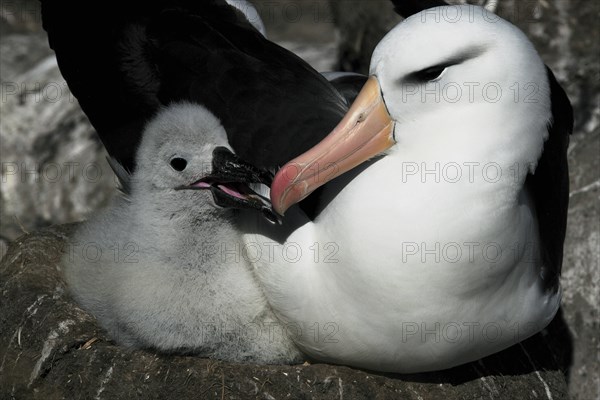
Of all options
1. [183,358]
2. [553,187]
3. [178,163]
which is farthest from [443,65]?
[183,358]

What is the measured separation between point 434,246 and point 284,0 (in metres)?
7.58

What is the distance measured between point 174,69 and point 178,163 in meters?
0.56

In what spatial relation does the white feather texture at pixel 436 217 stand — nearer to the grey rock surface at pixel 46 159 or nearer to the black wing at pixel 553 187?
the black wing at pixel 553 187

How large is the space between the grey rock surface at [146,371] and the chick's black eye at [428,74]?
1296 millimetres

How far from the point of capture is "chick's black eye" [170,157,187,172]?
4.09m

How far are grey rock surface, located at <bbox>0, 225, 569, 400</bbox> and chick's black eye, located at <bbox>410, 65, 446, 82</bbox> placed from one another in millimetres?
1296

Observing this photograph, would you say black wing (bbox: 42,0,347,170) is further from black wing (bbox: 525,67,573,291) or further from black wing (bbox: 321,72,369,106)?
black wing (bbox: 525,67,573,291)

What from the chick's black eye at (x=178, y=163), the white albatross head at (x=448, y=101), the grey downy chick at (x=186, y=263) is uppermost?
the white albatross head at (x=448, y=101)

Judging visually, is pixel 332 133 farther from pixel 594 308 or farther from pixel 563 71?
pixel 563 71

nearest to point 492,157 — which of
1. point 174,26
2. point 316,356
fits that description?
point 316,356

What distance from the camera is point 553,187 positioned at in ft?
12.9

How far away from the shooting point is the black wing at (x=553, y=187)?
3803 mm

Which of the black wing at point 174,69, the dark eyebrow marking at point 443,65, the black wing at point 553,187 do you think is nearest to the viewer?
the dark eyebrow marking at point 443,65

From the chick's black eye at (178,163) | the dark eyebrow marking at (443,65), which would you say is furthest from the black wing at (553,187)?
the chick's black eye at (178,163)
